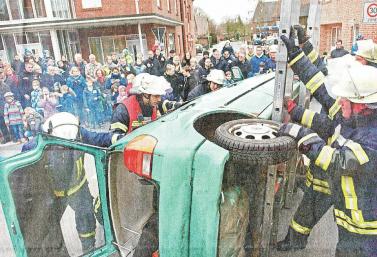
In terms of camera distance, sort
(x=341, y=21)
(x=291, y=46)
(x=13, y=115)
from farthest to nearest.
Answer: (x=341, y=21)
(x=13, y=115)
(x=291, y=46)

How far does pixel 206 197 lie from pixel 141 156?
356mm

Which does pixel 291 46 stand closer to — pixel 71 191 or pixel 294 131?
pixel 294 131

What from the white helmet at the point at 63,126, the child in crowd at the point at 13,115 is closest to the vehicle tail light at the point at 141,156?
the white helmet at the point at 63,126

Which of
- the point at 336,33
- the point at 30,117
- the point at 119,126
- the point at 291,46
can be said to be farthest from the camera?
the point at 336,33

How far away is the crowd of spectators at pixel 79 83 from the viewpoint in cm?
549

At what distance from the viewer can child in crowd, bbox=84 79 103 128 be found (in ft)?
20.4

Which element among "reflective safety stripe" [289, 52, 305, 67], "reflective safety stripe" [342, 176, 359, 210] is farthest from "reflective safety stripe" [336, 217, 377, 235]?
"reflective safety stripe" [289, 52, 305, 67]

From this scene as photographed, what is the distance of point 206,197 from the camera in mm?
1362

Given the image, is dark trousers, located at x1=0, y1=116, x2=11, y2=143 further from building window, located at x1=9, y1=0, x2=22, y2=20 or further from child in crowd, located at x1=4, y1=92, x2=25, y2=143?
building window, located at x1=9, y1=0, x2=22, y2=20

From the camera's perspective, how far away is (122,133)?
2566mm

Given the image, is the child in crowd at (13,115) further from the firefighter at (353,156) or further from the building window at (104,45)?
the firefighter at (353,156)

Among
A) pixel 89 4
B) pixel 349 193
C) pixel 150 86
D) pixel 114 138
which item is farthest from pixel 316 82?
pixel 89 4

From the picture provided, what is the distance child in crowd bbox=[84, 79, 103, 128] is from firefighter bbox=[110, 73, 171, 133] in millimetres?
3704

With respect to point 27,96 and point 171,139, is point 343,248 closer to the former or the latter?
point 171,139
